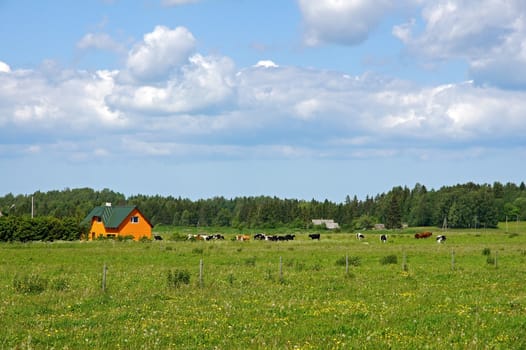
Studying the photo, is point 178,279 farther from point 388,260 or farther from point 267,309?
point 388,260

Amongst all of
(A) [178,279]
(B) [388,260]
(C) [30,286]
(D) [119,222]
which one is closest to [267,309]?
(A) [178,279]

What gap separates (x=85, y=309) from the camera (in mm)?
19516

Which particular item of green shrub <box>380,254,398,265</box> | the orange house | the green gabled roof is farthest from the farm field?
the green gabled roof

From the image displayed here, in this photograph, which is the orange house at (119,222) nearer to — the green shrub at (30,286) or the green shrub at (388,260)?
the green shrub at (388,260)

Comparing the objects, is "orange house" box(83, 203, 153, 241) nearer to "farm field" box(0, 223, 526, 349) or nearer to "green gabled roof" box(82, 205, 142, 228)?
"green gabled roof" box(82, 205, 142, 228)

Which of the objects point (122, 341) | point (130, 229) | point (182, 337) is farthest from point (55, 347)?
point (130, 229)

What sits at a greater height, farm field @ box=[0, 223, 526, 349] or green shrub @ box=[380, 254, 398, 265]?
green shrub @ box=[380, 254, 398, 265]

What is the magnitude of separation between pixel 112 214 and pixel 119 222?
3236 millimetres

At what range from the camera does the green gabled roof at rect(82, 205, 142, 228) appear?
89412mm

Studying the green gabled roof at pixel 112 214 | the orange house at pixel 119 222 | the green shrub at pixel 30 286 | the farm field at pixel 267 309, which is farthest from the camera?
the green gabled roof at pixel 112 214

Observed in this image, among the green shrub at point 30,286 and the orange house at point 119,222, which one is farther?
the orange house at point 119,222

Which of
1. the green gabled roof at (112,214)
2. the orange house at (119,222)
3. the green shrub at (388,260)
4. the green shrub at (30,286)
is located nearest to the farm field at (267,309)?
the green shrub at (30,286)

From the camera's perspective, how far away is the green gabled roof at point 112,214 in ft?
293

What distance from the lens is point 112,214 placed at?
9162 centimetres
